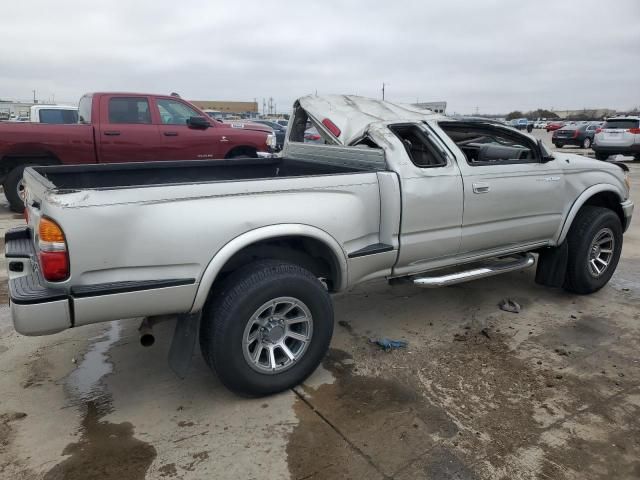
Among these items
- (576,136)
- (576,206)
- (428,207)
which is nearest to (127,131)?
(428,207)

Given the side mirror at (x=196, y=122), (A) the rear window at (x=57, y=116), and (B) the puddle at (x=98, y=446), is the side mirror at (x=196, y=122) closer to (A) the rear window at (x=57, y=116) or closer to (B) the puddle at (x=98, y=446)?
(A) the rear window at (x=57, y=116)

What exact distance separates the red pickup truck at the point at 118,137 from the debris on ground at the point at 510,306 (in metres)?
6.11

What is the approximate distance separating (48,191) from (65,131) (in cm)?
628

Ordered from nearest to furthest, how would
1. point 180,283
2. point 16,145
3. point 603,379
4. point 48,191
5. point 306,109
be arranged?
point 48,191, point 180,283, point 603,379, point 306,109, point 16,145

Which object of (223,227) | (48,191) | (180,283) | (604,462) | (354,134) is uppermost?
(354,134)

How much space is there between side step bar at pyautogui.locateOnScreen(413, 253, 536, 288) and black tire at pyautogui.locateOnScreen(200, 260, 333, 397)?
907 millimetres

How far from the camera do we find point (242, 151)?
31.6 ft

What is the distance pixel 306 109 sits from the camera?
4609mm

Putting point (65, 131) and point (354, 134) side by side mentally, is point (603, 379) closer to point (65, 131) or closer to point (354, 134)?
point (354, 134)

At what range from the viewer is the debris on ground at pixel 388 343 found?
387 cm

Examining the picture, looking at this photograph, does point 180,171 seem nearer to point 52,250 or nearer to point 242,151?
point 52,250

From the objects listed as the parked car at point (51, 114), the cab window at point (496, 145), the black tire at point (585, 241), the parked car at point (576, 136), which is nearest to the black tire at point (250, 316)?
the cab window at point (496, 145)

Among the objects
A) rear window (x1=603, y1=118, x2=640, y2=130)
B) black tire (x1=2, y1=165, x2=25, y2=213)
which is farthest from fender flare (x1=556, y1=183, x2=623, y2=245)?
rear window (x1=603, y1=118, x2=640, y2=130)

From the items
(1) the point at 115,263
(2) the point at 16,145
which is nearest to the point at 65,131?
(2) the point at 16,145
